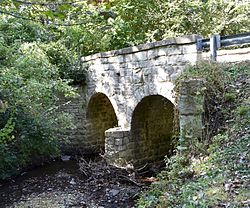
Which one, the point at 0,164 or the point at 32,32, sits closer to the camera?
the point at 0,164

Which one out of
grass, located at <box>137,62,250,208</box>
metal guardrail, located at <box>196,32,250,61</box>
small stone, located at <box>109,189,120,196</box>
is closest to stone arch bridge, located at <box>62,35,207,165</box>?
metal guardrail, located at <box>196,32,250,61</box>

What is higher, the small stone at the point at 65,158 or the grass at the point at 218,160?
the grass at the point at 218,160

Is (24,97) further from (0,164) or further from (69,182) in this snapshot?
(69,182)

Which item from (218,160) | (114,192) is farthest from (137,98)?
(218,160)

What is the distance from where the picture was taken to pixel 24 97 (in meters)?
6.48

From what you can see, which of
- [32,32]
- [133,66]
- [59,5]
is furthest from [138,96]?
[59,5]

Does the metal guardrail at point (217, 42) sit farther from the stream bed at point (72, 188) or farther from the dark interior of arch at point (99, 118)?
the dark interior of arch at point (99, 118)

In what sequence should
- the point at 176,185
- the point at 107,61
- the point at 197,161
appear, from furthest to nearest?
the point at 107,61 < the point at 197,161 < the point at 176,185

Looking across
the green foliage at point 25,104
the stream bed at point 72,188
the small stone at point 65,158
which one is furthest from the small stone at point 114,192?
the small stone at point 65,158

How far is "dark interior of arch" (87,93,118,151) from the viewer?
10328 millimetres

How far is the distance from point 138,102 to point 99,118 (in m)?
3.19

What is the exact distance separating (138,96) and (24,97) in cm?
246

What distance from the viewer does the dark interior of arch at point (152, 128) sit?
822cm

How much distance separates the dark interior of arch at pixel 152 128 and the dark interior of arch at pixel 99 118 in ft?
7.00
